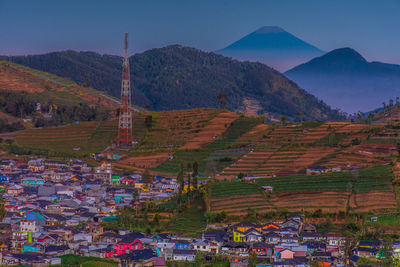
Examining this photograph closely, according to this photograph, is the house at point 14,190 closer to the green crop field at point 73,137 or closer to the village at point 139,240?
the village at point 139,240

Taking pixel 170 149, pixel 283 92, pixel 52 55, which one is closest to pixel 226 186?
pixel 170 149

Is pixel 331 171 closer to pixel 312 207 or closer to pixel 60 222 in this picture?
pixel 312 207

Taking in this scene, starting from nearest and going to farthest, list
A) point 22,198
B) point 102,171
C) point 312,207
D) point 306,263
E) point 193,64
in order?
point 306,263 < point 312,207 < point 22,198 < point 102,171 < point 193,64

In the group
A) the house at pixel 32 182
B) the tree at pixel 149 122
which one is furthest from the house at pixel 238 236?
the tree at pixel 149 122

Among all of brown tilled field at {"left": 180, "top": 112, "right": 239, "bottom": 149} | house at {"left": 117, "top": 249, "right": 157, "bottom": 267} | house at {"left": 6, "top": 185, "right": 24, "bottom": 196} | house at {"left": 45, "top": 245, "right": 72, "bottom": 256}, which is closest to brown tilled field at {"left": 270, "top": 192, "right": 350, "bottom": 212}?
house at {"left": 117, "top": 249, "right": 157, "bottom": 267}

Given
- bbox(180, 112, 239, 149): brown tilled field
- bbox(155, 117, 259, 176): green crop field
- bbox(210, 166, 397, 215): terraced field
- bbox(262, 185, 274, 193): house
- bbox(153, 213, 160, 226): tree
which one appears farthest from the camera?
bbox(180, 112, 239, 149): brown tilled field

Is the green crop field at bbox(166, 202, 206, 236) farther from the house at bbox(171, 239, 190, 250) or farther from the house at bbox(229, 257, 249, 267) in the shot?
the house at bbox(229, 257, 249, 267)
